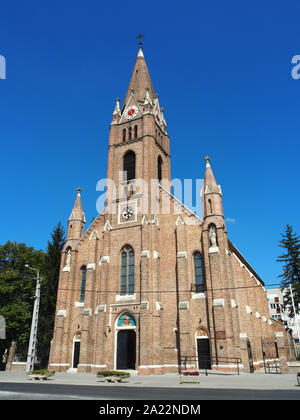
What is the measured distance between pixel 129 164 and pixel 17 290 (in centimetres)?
1883

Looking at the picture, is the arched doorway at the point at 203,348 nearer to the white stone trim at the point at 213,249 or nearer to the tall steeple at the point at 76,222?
the white stone trim at the point at 213,249

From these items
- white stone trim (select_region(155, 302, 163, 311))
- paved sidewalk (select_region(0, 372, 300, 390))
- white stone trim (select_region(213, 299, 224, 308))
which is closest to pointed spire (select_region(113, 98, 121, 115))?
white stone trim (select_region(155, 302, 163, 311))

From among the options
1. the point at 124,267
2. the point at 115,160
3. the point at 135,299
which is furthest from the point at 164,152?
the point at 135,299

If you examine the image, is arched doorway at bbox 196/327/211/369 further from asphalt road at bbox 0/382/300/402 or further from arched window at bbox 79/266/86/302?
arched window at bbox 79/266/86/302

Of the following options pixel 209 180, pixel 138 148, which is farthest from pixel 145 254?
pixel 138 148

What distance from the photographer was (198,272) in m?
27.4

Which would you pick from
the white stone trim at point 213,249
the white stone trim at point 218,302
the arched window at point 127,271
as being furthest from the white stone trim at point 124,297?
the white stone trim at point 213,249

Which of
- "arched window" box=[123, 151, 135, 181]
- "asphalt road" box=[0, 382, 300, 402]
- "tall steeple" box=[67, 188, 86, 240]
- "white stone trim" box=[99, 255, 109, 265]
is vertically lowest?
"asphalt road" box=[0, 382, 300, 402]

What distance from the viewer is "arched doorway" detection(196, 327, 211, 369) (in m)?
24.6

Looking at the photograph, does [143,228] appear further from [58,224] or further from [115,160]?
[58,224]

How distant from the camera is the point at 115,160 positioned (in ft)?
117

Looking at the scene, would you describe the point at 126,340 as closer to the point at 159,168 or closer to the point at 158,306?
the point at 158,306

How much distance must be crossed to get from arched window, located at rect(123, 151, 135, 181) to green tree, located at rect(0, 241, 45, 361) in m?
14.9

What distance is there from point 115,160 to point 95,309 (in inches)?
620
